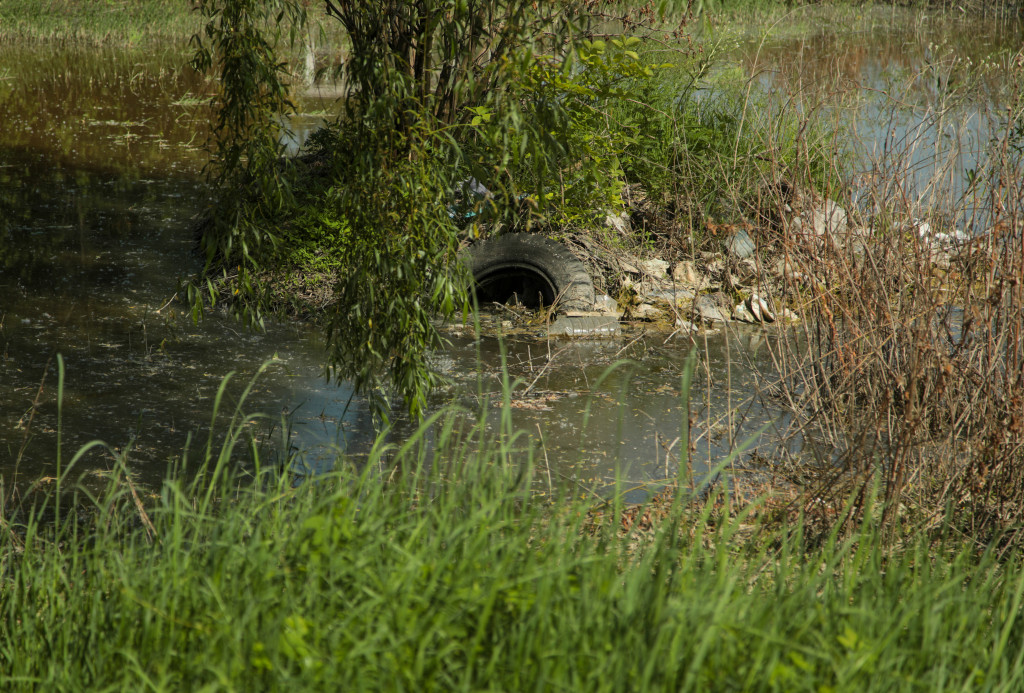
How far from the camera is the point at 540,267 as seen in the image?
25.7 feet

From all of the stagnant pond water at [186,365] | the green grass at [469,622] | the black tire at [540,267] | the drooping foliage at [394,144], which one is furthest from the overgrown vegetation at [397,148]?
the black tire at [540,267]

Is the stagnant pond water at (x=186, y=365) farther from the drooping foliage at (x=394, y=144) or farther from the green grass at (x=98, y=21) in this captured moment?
the green grass at (x=98, y=21)

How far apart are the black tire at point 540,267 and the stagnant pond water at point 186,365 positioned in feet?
1.77

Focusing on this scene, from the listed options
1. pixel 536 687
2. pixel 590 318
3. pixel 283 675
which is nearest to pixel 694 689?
pixel 536 687

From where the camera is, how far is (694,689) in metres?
2.21

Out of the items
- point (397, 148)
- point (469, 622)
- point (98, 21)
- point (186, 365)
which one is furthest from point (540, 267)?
point (98, 21)

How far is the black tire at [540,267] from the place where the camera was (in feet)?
25.3

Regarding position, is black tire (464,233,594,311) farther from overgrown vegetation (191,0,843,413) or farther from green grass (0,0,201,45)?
green grass (0,0,201,45)

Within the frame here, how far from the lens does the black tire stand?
7.73 metres

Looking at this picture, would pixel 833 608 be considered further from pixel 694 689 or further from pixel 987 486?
pixel 987 486

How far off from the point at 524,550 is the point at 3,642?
1562 millimetres

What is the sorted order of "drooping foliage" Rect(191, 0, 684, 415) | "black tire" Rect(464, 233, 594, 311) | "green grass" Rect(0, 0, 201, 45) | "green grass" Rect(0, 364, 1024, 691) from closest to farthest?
"green grass" Rect(0, 364, 1024, 691) → "drooping foliage" Rect(191, 0, 684, 415) → "black tire" Rect(464, 233, 594, 311) → "green grass" Rect(0, 0, 201, 45)

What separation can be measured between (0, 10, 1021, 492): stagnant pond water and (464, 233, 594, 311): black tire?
Answer: 0.54 metres

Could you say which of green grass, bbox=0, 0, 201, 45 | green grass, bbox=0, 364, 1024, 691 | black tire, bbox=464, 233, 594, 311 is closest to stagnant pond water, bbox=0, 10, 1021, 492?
green grass, bbox=0, 364, 1024, 691
